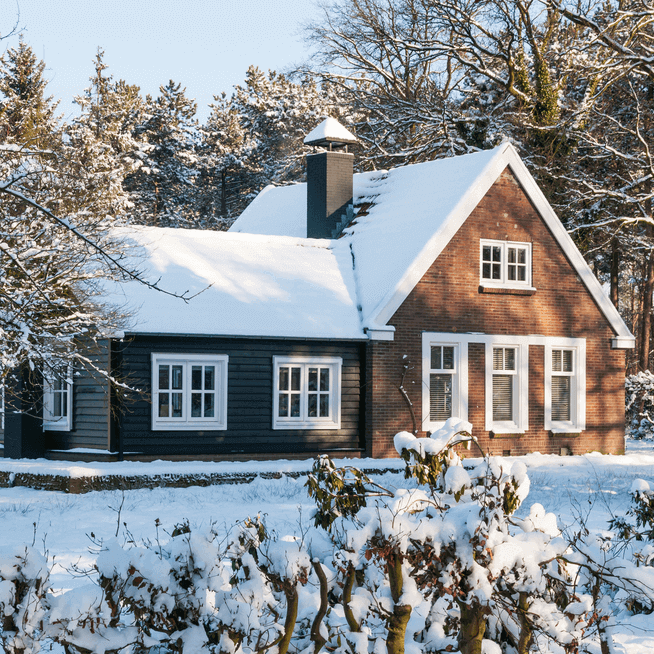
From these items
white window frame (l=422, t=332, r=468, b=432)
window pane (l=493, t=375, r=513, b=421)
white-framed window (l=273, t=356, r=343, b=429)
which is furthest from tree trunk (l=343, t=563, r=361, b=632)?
window pane (l=493, t=375, r=513, b=421)

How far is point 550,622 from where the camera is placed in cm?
495

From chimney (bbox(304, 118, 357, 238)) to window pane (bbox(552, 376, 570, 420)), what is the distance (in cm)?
685

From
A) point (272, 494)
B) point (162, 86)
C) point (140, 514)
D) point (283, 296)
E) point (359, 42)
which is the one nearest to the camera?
point (140, 514)

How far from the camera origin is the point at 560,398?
74.8 feet

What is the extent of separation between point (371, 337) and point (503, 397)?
12.8ft

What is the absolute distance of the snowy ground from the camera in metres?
11.7

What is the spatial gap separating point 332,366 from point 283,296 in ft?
6.36

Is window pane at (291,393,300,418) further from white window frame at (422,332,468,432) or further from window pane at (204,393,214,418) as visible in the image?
white window frame at (422,332,468,432)

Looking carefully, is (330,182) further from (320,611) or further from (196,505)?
(320,611)

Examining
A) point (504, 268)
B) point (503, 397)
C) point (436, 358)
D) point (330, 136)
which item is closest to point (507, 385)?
point (503, 397)

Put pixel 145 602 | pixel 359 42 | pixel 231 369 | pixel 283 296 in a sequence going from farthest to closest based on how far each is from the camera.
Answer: pixel 359 42, pixel 283 296, pixel 231 369, pixel 145 602

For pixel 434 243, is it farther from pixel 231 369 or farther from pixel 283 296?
pixel 231 369

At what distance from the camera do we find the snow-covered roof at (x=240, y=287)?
62.7 ft

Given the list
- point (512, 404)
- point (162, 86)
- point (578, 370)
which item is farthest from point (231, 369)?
point (162, 86)
